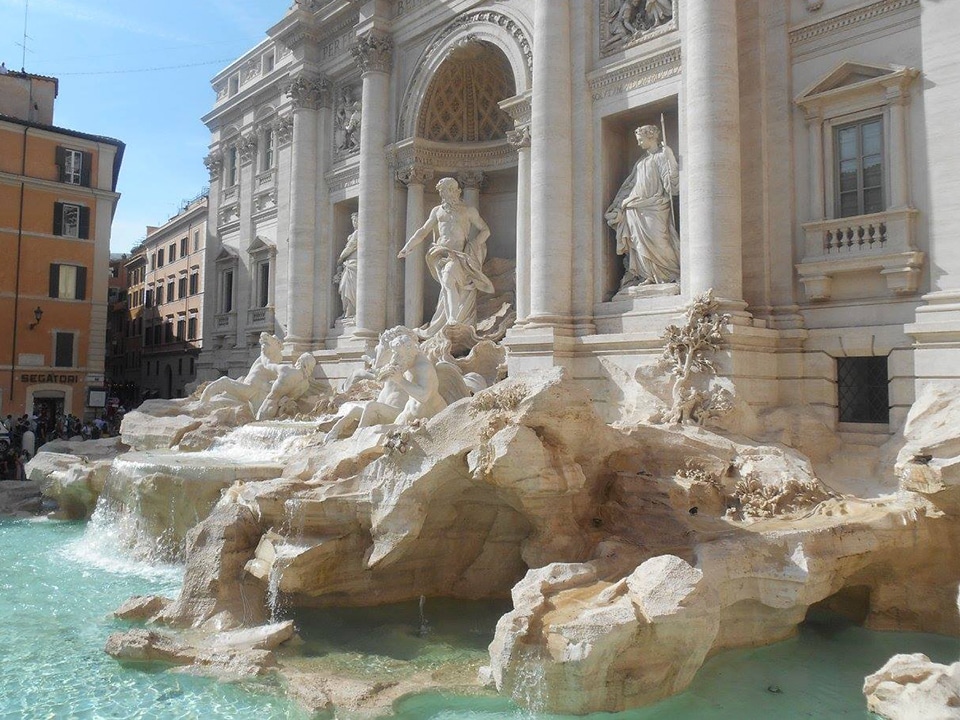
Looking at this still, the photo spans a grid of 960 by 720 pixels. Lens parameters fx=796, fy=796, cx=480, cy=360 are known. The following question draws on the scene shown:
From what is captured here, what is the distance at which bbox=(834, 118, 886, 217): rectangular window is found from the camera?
10625 mm

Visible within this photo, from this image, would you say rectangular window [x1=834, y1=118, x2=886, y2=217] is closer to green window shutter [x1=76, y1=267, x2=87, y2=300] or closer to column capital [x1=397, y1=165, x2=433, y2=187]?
column capital [x1=397, y1=165, x2=433, y2=187]

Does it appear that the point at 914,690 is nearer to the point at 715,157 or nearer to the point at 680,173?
the point at 715,157

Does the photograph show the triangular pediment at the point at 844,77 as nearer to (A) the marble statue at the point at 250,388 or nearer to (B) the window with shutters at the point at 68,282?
(A) the marble statue at the point at 250,388

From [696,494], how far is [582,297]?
5.38 m

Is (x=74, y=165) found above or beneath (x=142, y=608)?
above

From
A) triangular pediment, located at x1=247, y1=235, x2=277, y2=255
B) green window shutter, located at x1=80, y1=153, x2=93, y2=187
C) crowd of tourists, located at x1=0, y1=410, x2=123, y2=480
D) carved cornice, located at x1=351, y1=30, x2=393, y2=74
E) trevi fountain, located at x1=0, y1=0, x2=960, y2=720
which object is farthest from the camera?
green window shutter, located at x1=80, y1=153, x2=93, y2=187

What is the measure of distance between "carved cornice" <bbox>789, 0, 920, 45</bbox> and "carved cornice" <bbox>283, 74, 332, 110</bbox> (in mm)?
12331

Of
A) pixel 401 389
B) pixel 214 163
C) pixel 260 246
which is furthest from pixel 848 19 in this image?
pixel 214 163

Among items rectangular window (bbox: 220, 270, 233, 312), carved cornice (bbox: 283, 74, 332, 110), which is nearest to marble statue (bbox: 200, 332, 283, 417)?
carved cornice (bbox: 283, 74, 332, 110)

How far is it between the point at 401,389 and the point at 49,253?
67.0 feet

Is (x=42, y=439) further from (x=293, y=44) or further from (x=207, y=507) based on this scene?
(x=207, y=507)

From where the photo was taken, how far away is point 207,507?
10.1 metres

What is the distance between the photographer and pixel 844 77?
10.9 m

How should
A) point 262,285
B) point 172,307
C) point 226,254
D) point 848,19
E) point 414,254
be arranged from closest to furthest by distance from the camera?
point 848,19 → point 414,254 → point 262,285 → point 226,254 → point 172,307
